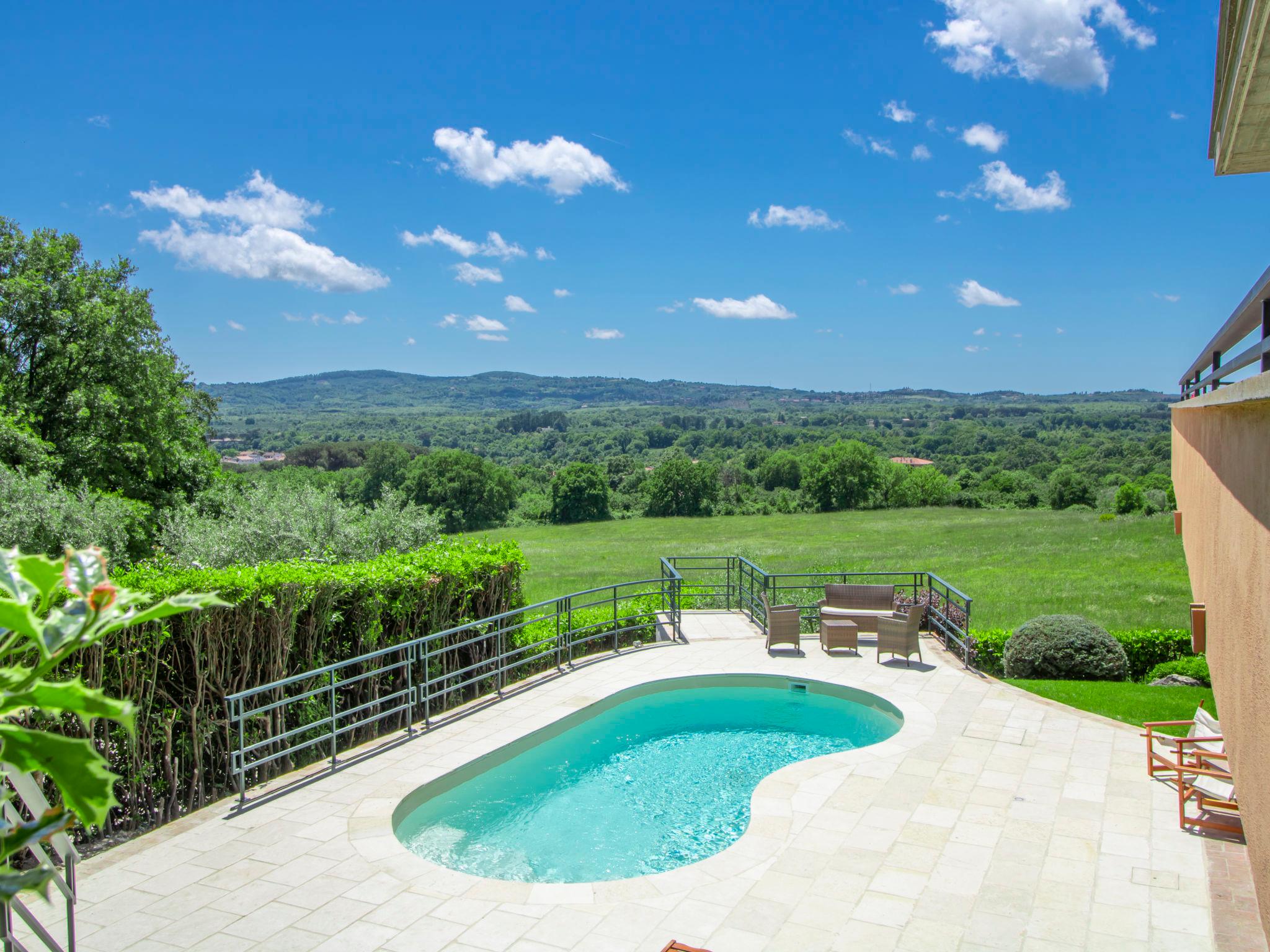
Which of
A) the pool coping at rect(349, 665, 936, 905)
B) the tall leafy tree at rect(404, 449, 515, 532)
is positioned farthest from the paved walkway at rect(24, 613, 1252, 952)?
the tall leafy tree at rect(404, 449, 515, 532)

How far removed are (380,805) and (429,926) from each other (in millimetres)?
2038

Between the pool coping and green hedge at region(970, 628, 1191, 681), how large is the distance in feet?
14.5

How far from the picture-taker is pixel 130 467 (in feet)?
65.4

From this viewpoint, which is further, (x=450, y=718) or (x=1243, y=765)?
(x=450, y=718)

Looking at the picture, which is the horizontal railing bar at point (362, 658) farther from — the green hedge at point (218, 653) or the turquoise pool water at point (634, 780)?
the turquoise pool water at point (634, 780)

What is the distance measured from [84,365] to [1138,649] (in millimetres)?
22435

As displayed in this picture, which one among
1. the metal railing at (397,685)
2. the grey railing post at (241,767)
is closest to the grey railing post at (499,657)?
the metal railing at (397,685)

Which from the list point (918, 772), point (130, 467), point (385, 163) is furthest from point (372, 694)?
point (385, 163)

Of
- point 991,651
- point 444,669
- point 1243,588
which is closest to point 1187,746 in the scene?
point 1243,588

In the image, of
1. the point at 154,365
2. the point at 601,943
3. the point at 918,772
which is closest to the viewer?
the point at 601,943

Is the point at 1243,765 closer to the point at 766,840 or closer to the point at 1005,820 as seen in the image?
the point at 1005,820

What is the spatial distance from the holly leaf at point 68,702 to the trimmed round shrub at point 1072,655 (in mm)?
12903

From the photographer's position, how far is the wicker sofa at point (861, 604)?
13.2 m

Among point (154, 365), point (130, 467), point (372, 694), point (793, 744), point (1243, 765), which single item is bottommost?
point (793, 744)
